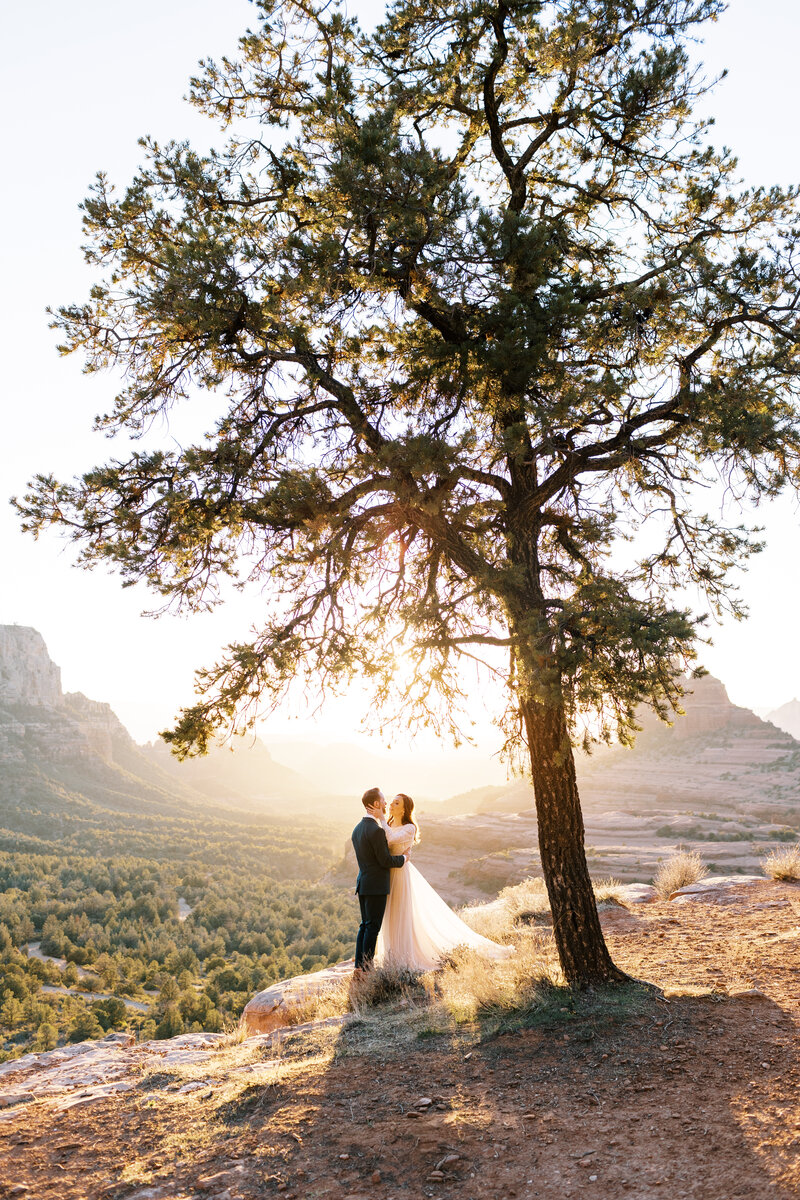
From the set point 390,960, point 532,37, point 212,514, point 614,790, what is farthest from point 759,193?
point 614,790

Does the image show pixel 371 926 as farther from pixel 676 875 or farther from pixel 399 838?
pixel 676 875

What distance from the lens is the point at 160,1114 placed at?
4.38 m

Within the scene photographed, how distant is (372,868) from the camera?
276 inches

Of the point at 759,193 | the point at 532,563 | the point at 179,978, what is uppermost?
the point at 759,193

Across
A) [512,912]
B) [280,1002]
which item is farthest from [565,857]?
[512,912]

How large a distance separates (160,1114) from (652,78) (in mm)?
8530

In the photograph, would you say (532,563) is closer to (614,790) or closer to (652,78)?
(652,78)

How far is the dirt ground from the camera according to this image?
125 inches

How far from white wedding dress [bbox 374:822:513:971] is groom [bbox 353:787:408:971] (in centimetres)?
17

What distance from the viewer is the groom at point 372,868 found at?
691 centimetres

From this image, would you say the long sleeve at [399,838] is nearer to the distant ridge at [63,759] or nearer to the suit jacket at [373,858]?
the suit jacket at [373,858]

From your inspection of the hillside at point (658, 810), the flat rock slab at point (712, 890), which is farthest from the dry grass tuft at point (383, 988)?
the hillside at point (658, 810)

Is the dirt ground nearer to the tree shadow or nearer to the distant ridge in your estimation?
the tree shadow

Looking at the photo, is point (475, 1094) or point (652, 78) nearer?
point (475, 1094)
